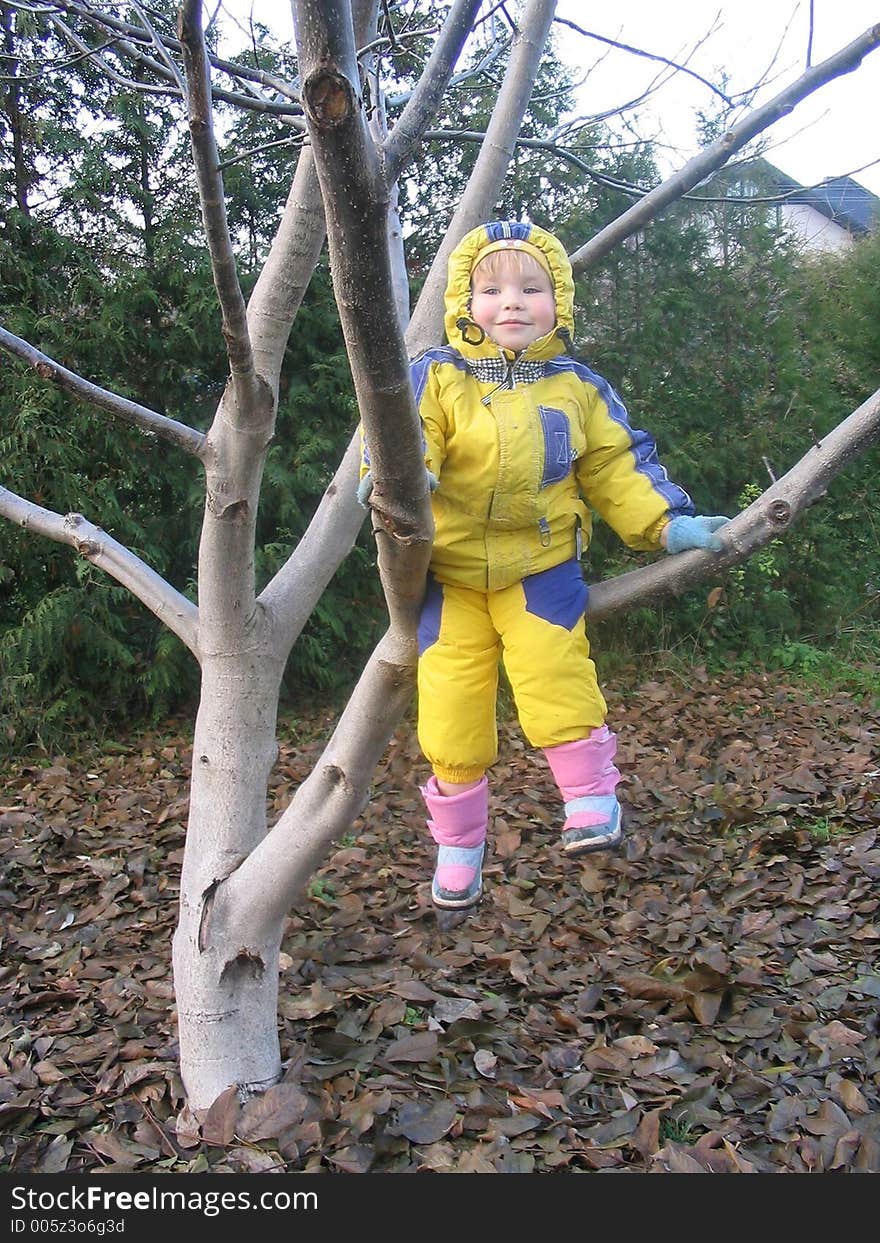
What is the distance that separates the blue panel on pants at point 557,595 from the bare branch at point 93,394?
2.71 ft

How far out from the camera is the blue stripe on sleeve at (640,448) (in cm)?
201

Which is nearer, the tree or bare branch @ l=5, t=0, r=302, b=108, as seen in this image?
the tree

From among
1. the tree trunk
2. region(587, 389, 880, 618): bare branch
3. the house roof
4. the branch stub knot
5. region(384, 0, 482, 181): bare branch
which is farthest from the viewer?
the house roof

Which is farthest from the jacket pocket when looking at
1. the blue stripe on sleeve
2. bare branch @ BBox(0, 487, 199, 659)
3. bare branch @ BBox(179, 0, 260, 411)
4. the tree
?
bare branch @ BBox(0, 487, 199, 659)

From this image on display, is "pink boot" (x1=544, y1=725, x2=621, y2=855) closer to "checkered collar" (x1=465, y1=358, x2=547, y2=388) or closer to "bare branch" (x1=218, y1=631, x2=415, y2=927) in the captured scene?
"bare branch" (x1=218, y1=631, x2=415, y2=927)

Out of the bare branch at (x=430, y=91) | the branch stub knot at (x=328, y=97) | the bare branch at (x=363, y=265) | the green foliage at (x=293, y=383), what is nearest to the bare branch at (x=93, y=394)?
the bare branch at (x=363, y=265)

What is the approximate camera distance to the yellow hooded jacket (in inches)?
78.0

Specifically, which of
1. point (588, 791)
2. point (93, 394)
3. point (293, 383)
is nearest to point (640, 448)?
point (588, 791)

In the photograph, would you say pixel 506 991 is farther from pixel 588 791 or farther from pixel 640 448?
pixel 640 448

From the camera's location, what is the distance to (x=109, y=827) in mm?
4578

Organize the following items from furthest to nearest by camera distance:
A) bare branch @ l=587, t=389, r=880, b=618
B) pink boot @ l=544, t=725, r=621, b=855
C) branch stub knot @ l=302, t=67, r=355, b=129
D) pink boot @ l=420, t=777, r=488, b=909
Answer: pink boot @ l=420, t=777, r=488, b=909, pink boot @ l=544, t=725, r=621, b=855, bare branch @ l=587, t=389, r=880, b=618, branch stub knot @ l=302, t=67, r=355, b=129

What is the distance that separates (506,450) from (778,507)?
1.75 ft

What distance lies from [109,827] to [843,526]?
17.2 feet

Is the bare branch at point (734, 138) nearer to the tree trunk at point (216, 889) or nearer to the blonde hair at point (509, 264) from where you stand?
the blonde hair at point (509, 264)
